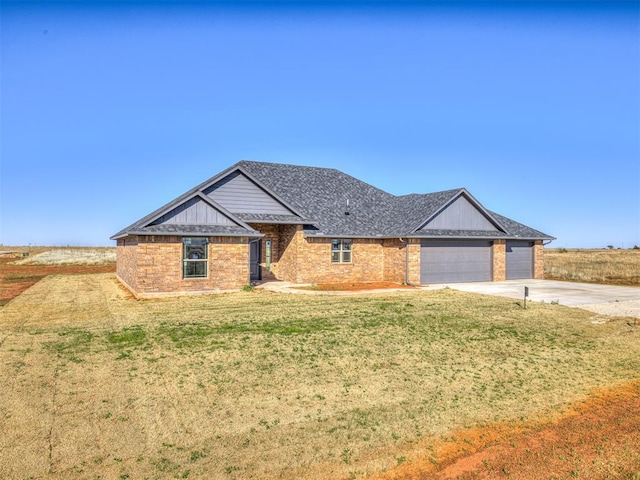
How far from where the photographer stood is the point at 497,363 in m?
9.36

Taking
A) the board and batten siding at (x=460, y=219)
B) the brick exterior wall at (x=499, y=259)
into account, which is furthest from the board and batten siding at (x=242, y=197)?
the brick exterior wall at (x=499, y=259)

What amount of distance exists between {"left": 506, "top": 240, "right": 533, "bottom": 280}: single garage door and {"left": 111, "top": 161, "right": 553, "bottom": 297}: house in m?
0.07

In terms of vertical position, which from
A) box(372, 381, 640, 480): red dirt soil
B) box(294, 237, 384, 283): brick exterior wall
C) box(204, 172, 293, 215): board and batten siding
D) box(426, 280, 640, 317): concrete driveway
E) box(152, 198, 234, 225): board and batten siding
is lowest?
box(372, 381, 640, 480): red dirt soil

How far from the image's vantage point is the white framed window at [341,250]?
24.7 meters

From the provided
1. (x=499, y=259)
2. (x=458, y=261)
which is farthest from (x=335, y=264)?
(x=499, y=259)

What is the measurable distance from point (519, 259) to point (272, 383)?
81.3 ft

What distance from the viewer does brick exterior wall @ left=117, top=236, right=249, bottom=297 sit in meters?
18.6

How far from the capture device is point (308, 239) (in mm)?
23797

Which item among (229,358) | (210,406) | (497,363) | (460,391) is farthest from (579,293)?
(210,406)

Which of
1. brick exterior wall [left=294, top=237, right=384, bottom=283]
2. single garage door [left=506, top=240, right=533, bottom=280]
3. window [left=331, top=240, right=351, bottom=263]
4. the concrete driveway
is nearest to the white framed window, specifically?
window [left=331, top=240, right=351, bottom=263]

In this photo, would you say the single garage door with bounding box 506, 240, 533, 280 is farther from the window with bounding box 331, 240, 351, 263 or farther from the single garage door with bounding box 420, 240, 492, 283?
the window with bounding box 331, 240, 351, 263

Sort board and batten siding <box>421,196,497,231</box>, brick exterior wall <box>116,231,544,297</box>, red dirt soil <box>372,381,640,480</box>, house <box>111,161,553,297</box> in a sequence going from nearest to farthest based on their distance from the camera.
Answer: red dirt soil <box>372,381,640,480</box>, brick exterior wall <box>116,231,544,297</box>, house <box>111,161,553,297</box>, board and batten siding <box>421,196,497,231</box>

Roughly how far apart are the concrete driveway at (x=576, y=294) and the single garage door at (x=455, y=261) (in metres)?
0.83

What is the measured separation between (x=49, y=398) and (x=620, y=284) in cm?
2878
